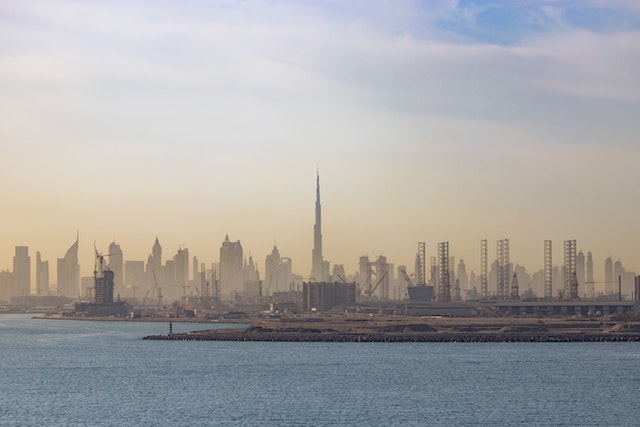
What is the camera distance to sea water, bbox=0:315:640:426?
63.1m

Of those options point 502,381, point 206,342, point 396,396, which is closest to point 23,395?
point 396,396

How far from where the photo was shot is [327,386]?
77750 mm

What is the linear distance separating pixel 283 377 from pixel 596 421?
2949cm

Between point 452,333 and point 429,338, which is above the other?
point 452,333

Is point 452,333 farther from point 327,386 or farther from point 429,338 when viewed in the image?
point 327,386

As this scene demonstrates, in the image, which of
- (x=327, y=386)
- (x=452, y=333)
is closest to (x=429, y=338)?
(x=452, y=333)

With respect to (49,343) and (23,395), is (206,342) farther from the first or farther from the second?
(23,395)

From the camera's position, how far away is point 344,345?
409 feet

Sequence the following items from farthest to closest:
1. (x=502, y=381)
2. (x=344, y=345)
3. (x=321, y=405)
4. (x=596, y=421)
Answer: (x=344, y=345) → (x=502, y=381) → (x=321, y=405) → (x=596, y=421)

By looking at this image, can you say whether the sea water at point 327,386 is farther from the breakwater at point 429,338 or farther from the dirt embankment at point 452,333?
the dirt embankment at point 452,333

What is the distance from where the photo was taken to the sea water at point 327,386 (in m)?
63.1

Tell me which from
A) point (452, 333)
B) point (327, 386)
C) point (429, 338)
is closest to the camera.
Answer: point (327, 386)

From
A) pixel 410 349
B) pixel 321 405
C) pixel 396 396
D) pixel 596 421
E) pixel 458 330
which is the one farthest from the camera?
pixel 458 330

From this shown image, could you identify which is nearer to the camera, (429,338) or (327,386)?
(327,386)
